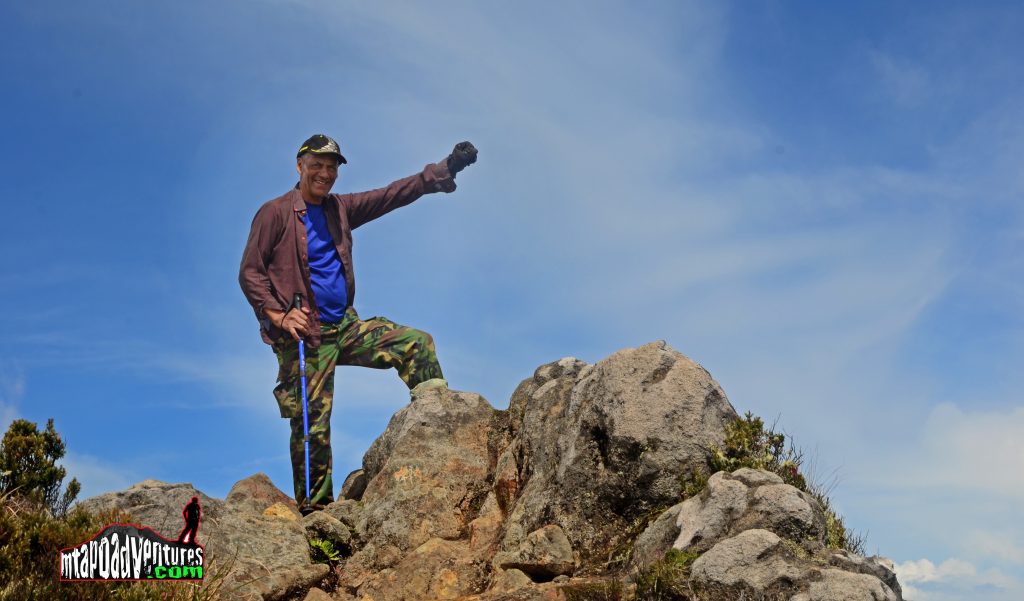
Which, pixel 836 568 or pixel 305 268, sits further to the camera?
pixel 305 268

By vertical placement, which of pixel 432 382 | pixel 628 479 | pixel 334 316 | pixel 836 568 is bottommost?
pixel 836 568

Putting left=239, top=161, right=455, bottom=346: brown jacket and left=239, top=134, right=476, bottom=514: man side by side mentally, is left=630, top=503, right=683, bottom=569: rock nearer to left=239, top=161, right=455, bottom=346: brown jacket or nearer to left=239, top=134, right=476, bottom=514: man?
left=239, top=134, right=476, bottom=514: man

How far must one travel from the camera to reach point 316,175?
73.7ft

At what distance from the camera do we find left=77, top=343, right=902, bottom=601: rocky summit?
12.1 m

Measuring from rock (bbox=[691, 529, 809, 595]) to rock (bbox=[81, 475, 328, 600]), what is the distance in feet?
23.1

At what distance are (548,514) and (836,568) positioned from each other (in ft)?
15.7

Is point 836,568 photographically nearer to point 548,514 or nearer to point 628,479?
point 628,479

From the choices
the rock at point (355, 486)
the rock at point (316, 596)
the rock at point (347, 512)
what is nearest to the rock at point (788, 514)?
the rock at point (316, 596)

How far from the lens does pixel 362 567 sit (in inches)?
639

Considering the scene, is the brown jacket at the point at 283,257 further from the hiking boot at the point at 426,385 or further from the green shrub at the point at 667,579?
the green shrub at the point at 667,579

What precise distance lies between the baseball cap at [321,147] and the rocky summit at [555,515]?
6.81 m

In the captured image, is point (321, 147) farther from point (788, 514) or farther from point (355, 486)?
point (788, 514)

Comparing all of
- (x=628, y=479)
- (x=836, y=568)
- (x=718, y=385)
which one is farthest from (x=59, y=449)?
(x=836, y=568)

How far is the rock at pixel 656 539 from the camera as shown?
13.0 m
